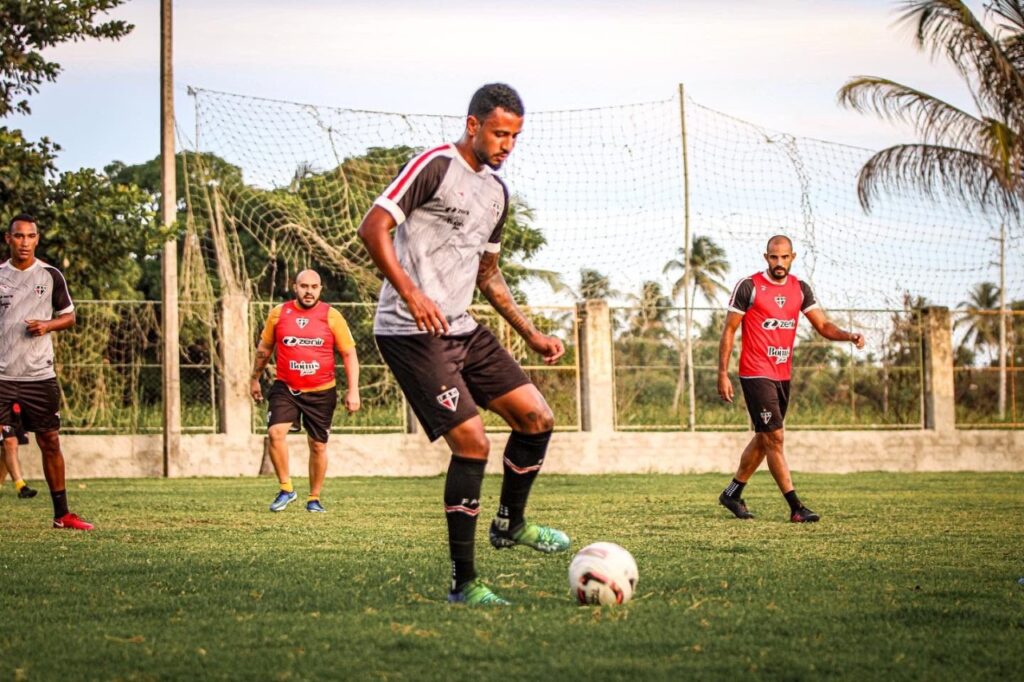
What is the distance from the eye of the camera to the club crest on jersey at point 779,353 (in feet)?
34.9

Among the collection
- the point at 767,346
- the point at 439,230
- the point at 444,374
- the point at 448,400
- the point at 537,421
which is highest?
the point at 439,230

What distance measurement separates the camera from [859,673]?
4.32 meters

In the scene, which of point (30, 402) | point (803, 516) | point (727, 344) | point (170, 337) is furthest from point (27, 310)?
point (170, 337)

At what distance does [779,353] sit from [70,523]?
563 cm

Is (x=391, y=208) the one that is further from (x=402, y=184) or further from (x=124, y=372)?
(x=124, y=372)

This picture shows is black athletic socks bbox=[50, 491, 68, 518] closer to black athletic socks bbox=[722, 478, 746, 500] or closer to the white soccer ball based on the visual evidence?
black athletic socks bbox=[722, 478, 746, 500]

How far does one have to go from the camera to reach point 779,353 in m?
10.7

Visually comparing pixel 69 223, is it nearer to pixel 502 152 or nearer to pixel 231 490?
pixel 231 490

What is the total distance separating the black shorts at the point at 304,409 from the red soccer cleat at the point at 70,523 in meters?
2.44

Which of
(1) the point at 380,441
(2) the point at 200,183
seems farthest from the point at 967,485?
(2) the point at 200,183

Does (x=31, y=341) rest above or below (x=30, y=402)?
above

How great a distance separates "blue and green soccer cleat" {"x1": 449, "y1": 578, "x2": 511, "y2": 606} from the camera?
Answer: 5.65 m

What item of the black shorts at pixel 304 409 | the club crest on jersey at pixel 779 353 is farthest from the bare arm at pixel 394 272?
the black shorts at pixel 304 409

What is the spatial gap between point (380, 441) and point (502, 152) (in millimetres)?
13317
